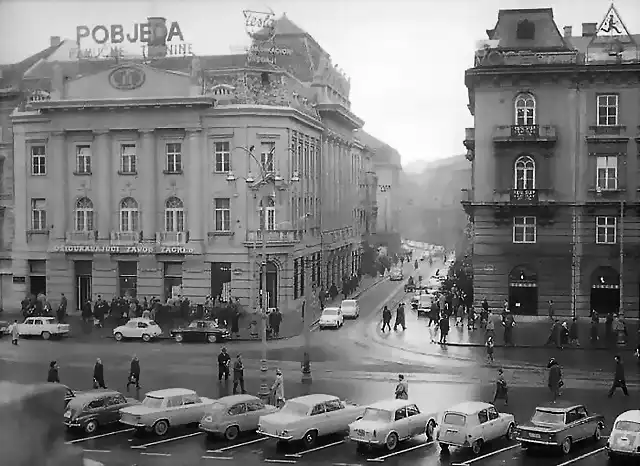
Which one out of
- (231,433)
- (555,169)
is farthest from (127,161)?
(555,169)

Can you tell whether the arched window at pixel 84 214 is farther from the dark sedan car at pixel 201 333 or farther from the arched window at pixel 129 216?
the dark sedan car at pixel 201 333

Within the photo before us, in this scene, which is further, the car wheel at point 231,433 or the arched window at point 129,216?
the arched window at point 129,216

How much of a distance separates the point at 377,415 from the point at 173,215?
910 cm

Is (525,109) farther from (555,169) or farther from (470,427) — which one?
(470,427)

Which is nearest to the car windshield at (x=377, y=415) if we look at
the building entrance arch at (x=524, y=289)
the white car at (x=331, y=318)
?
the white car at (x=331, y=318)

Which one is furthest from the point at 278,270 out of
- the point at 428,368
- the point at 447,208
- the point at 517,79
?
the point at 517,79

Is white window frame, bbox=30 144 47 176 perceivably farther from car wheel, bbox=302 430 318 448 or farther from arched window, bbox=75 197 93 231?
car wheel, bbox=302 430 318 448

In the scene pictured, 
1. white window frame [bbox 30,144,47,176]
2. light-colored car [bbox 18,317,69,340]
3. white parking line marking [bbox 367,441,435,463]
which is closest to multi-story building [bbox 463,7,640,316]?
white parking line marking [bbox 367,441,435,463]

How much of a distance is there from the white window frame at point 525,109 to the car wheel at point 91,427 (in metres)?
14.5

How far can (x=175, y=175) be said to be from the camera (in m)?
21.2

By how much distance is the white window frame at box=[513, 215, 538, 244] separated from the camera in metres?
22.3

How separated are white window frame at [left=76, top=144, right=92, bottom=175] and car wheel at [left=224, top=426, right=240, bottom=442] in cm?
916

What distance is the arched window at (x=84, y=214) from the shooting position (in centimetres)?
2073

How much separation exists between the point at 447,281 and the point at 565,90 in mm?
7525
